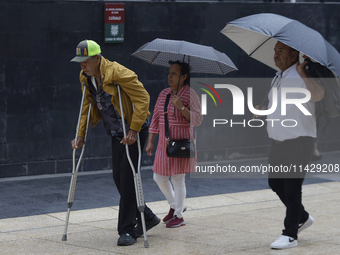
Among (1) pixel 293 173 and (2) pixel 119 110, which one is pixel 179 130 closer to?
(2) pixel 119 110

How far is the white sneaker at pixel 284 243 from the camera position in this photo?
527 cm

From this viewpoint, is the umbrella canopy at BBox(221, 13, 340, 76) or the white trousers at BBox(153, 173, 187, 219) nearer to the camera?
the umbrella canopy at BBox(221, 13, 340, 76)

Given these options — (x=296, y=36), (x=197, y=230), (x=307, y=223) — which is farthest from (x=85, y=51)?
(x=307, y=223)

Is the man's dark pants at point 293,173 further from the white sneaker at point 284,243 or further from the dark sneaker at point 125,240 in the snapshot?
the dark sneaker at point 125,240

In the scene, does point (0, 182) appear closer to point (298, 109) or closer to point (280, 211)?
point (280, 211)

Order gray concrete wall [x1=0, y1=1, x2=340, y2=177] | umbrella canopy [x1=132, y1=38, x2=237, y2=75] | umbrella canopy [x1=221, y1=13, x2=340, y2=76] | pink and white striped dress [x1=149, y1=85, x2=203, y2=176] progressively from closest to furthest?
umbrella canopy [x1=221, y1=13, x2=340, y2=76] < umbrella canopy [x1=132, y1=38, x2=237, y2=75] < pink and white striped dress [x1=149, y1=85, x2=203, y2=176] < gray concrete wall [x1=0, y1=1, x2=340, y2=177]

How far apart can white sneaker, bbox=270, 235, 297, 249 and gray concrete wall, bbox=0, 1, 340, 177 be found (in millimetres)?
4791

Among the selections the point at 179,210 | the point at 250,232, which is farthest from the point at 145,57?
the point at 250,232

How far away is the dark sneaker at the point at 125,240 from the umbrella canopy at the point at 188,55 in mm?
1923

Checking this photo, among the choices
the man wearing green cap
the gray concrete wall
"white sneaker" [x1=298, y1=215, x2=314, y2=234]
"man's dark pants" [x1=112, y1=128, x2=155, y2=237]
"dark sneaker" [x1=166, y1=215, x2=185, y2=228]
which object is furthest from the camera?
the gray concrete wall

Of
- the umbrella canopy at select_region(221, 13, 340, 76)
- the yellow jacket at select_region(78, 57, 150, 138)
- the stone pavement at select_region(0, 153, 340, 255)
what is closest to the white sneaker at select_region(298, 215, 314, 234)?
the stone pavement at select_region(0, 153, 340, 255)

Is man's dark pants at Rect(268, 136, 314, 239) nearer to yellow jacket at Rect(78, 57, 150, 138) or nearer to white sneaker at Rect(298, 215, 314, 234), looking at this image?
white sneaker at Rect(298, 215, 314, 234)

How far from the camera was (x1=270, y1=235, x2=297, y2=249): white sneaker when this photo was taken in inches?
208

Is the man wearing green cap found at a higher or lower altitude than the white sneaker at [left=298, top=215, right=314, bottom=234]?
higher
